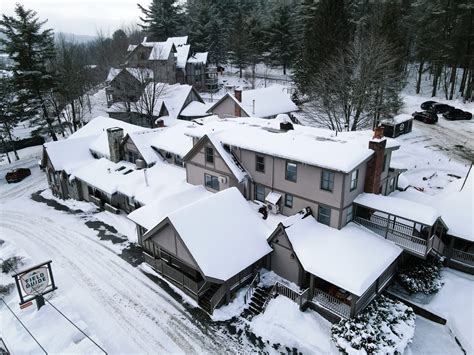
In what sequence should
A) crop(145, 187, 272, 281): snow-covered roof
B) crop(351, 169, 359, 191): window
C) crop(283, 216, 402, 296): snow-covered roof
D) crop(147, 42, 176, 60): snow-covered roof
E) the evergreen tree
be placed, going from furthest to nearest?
the evergreen tree → crop(147, 42, 176, 60): snow-covered roof → crop(351, 169, 359, 191): window → crop(145, 187, 272, 281): snow-covered roof → crop(283, 216, 402, 296): snow-covered roof

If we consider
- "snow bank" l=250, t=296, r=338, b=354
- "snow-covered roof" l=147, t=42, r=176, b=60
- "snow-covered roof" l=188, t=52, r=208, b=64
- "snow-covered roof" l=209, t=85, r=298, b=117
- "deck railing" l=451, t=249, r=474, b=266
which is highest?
"snow-covered roof" l=147, t=42, r=176, b=60

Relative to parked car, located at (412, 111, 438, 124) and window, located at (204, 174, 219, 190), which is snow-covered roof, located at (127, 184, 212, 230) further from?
parked car, located at (412, 111, 438, 124)

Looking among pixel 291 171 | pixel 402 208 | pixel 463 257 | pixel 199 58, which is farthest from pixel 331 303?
pixel 199 58

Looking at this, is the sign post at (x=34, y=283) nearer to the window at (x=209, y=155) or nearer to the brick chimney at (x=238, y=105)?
the window at (x=209, y=155)

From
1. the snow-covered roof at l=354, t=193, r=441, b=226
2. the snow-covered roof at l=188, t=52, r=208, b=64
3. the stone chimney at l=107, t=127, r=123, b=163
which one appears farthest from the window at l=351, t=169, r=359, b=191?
the snow-covered roof at l=188, t=52, r=208, b=64

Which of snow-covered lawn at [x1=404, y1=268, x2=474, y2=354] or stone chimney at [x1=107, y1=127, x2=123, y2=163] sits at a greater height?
stone chimney at [x1=107, y1=127, x2=123, y2=163]

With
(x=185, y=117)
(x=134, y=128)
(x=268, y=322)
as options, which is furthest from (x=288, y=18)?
(x=268, y=322)

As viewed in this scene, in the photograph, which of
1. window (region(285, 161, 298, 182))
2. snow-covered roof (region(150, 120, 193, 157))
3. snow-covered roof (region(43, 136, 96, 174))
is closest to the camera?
window (region(285, 161, 298, 182))
